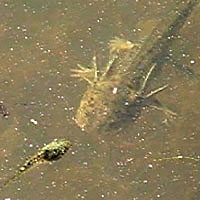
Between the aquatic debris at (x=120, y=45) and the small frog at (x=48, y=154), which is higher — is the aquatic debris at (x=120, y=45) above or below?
above

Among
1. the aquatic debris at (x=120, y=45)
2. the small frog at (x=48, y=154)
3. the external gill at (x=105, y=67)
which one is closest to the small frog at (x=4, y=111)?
the small frog at (x=48, y=154)

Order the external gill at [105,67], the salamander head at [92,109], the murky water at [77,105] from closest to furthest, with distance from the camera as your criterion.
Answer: the murky water at [77,105]
the salamander head at [92,109]
the external gill at [105,67]

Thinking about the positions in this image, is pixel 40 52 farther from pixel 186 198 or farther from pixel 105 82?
pixel 186 198

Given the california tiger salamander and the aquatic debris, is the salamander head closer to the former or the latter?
the california tiger salamander

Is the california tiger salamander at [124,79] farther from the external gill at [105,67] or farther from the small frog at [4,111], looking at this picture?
the small frog at [4,111]

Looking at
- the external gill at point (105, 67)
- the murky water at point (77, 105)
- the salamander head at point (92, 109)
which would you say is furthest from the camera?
the external gill at point (105, 67)

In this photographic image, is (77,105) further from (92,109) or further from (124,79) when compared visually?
(124,79)
